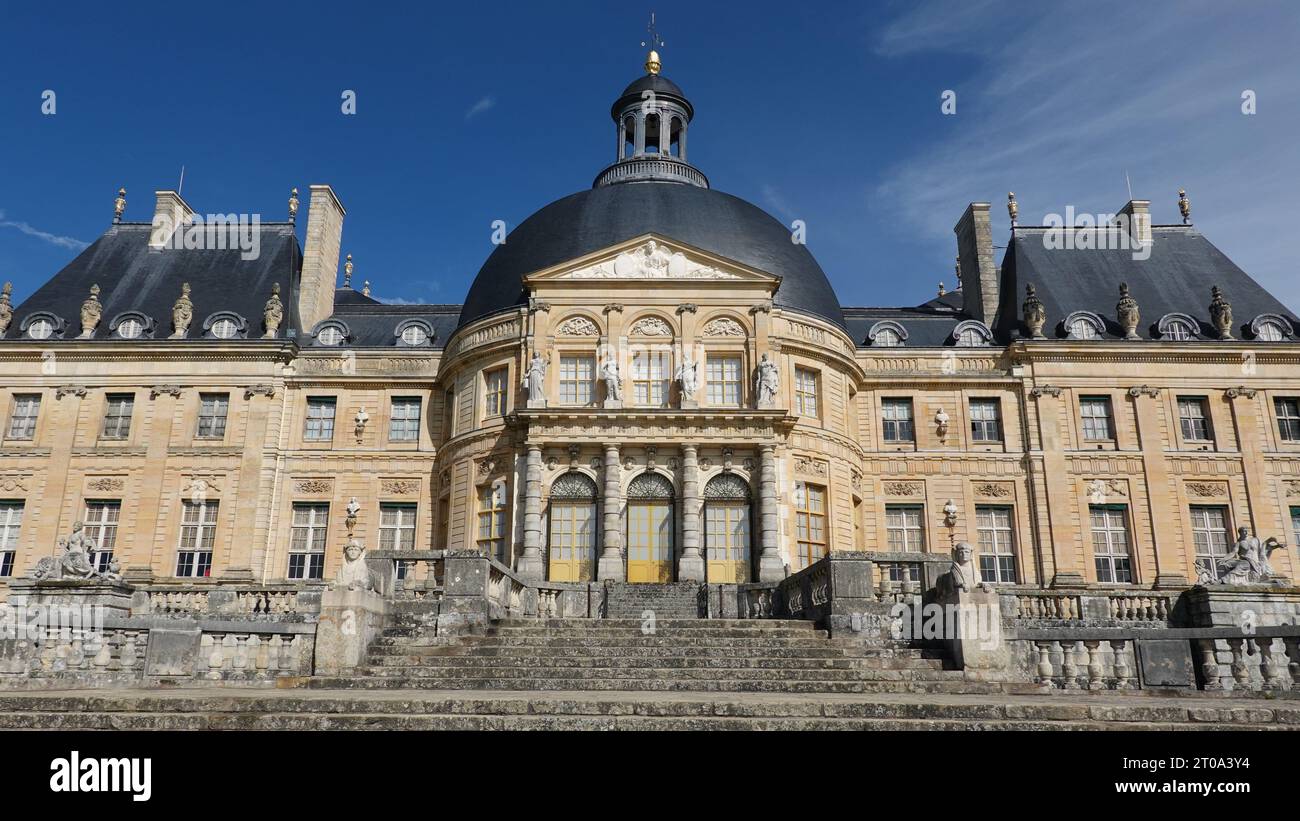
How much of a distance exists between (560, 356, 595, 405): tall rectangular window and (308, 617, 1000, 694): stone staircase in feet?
36.8

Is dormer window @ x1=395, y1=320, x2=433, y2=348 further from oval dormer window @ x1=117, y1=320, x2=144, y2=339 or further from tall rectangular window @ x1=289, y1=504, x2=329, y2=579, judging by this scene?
oval dormer window @ x1=117, y1=320, x2=144, y2=339

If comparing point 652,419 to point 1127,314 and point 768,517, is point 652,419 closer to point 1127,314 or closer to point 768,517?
point 768,517

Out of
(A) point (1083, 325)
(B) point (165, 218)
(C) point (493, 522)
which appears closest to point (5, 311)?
(B) point (165, 218)

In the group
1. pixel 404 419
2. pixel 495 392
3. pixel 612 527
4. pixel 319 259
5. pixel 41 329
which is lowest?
pixel 612 527

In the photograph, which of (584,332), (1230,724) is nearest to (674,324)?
(584,332)

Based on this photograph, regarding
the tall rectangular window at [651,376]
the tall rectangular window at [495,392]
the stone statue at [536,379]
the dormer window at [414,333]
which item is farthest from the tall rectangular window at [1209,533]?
the dormer window at [414,333]

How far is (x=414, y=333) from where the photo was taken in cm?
3161

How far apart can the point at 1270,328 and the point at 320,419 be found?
30.5 metres

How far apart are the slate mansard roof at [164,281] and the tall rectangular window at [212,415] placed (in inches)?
89.4

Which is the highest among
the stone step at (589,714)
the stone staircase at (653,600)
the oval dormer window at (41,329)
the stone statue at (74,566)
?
the oval dormer window at (41,329)

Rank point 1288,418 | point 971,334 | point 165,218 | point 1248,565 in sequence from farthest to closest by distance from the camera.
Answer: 1. point 165,218
2. point 971,334
3. point 1288,418
4. point 1248,565

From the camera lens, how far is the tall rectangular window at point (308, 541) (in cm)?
2844

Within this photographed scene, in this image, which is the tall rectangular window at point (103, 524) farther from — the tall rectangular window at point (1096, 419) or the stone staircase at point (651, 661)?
the tall rectangular window at point (1096, 419)
